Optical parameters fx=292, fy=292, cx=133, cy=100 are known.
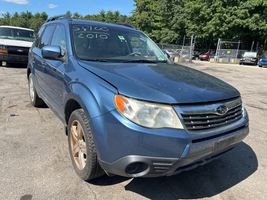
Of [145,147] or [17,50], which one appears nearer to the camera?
[145,147]

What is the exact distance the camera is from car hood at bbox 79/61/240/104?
266 cm

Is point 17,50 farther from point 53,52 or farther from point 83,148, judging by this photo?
point 83,148

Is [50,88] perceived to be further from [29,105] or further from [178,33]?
[178,33]

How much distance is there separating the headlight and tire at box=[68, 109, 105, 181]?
55cm

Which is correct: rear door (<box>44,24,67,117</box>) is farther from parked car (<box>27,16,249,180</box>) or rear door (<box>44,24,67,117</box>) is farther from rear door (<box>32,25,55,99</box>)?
rear door (<box>32,25,55,99</box>)

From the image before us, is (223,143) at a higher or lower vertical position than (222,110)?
lower

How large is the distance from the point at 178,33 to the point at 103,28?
47.0 metres

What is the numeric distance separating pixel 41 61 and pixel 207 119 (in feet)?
10.5

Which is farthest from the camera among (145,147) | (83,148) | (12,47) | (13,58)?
(13,58)

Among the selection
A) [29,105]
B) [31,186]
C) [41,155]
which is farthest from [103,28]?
[29,105]

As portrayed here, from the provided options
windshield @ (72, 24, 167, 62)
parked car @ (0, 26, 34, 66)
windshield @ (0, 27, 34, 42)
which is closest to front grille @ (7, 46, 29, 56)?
parked car @ (0, 26, 34, 66)

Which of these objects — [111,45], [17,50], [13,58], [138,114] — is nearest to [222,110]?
[138,114]

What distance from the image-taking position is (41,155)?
3.94 meters

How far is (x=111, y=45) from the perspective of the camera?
4.07 metres
